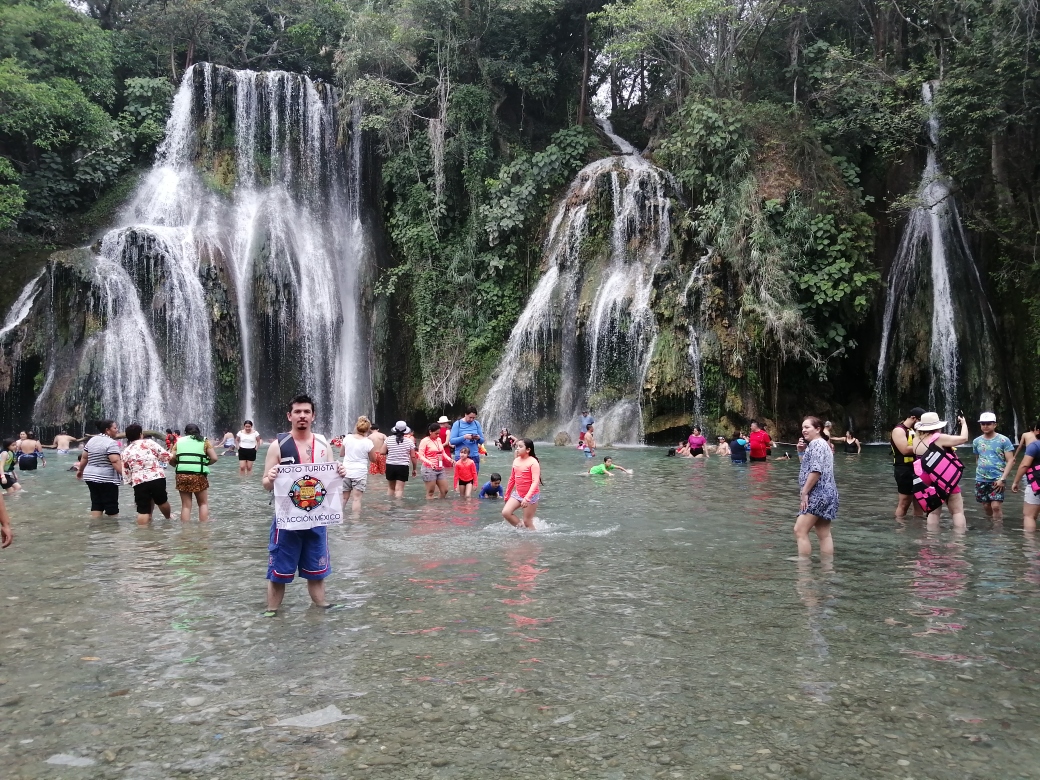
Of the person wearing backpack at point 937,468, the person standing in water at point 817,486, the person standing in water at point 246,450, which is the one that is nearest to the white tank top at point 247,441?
the person standing in water at point 246,450

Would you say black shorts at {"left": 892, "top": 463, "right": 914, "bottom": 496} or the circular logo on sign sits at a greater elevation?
the circular logo on sign

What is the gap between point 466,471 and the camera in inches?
508

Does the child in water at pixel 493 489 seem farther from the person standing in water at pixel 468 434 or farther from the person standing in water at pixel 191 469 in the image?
the person standing in water at pixel 191 469

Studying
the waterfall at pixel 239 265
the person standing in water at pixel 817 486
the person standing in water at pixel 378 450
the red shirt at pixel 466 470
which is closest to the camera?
the person standing in water at pixel 817 486

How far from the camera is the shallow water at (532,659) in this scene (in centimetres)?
378

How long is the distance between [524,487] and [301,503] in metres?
4.08

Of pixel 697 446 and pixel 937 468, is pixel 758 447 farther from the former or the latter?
pixel 937 468

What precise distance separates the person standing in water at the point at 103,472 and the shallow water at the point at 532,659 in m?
1.43

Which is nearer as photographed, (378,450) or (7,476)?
(7,476)

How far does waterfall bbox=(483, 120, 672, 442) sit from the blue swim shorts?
17.7 m

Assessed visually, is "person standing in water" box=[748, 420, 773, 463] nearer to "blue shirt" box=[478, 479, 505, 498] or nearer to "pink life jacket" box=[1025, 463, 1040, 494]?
"blue shirt" box=[478, 479, 505, 498]

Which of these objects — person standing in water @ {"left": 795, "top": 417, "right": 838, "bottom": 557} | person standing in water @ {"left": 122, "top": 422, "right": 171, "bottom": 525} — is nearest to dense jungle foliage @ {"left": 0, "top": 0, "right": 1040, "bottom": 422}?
person standing in water @ {"left": 795, "top": 417, "right": 838, "bottom": 557}

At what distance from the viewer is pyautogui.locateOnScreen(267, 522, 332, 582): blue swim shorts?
232 inches

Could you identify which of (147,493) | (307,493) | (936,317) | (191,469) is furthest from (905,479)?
(936,317)
